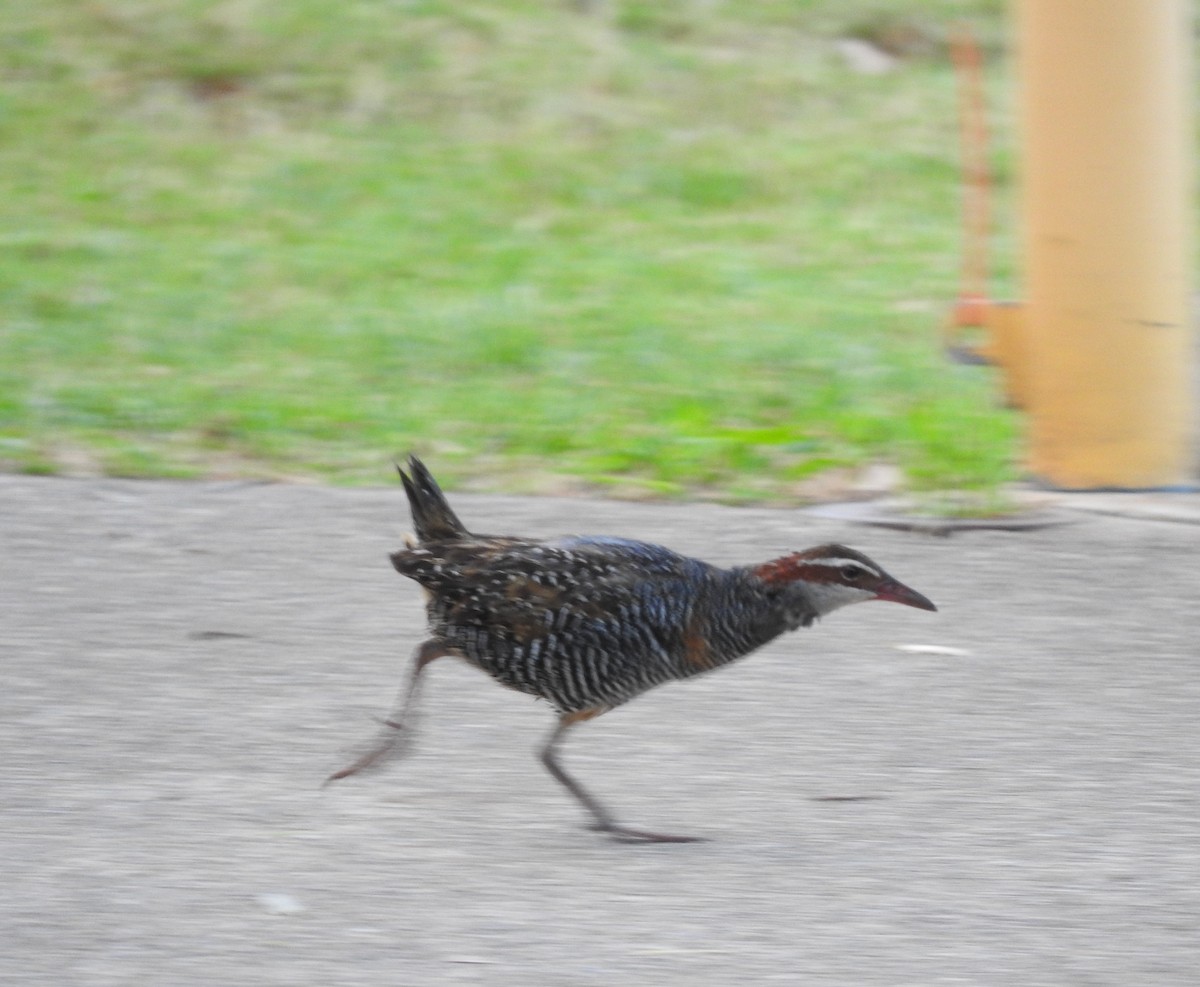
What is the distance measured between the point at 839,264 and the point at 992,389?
2113mm

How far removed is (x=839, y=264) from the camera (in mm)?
9992

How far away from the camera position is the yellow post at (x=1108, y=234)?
6.49 m

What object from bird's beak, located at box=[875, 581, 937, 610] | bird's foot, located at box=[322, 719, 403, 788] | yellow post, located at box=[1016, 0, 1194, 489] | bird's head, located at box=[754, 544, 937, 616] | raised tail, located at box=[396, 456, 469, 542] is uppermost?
yellow post, located at box=[1016, 0, 1194, 489]

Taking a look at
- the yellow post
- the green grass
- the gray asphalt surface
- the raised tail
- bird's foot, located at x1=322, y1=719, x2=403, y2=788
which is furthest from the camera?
the green grass

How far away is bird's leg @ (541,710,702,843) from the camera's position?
4141 millimetres

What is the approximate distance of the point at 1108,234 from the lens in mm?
6539

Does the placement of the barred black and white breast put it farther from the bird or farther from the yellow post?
the yellow post

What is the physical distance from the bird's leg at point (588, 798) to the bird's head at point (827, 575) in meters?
0.52

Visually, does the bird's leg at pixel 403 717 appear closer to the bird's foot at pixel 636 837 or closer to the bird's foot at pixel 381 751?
the bird's foot at pixel 381 751

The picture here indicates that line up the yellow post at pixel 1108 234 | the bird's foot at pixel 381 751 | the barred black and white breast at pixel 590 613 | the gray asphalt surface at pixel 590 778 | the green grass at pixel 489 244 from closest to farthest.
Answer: the gray asphalt surface at pixel 590 778
the barred black and white breast at pixel 590 613
the bird's foot at pixel 381 751
the yellow post at pixel 1108 234
the green grass at pixel 489 244

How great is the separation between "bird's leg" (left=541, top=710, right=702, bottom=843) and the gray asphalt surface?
0.04m

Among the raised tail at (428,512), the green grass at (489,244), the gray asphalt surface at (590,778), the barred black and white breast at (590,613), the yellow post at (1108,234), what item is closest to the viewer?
the gray asphalt surface at (590,778)

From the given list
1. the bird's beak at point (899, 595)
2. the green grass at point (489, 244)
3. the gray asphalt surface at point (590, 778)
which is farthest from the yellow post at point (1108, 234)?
the bird's beak at point (899, 595)

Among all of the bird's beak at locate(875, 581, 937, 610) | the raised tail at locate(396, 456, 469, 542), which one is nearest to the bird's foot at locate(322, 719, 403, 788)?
the raised tail at locate(396, 456, 469, 542)
